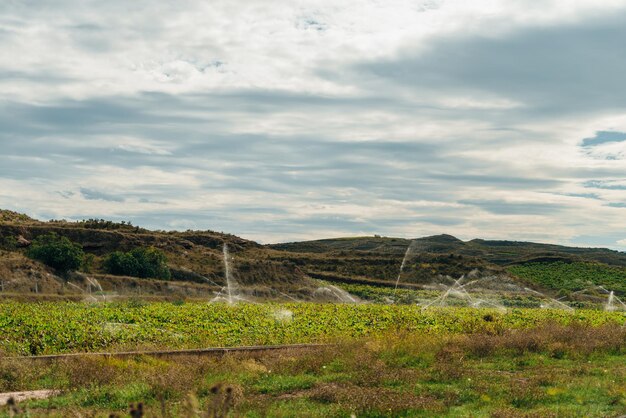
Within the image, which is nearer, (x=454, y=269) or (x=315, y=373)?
(x=315, y=373)

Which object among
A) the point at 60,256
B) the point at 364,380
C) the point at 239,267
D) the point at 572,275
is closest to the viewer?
the point at 364,380

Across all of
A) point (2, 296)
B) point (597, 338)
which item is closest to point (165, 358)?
point (597, 338)

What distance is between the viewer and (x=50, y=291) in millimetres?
A: 51000

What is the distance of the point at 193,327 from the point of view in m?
25.5

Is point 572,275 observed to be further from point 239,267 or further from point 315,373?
point 315,373

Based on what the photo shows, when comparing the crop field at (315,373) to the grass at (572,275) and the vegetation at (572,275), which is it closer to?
the grass at (572,275)

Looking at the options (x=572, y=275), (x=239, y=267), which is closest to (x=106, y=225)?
(x=239, y=267)

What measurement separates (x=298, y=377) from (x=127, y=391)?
3.84 m

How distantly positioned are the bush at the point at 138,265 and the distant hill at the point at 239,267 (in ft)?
4.92

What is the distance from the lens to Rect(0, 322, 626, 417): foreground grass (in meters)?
11.0

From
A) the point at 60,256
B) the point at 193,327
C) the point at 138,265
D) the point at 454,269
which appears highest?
the point at 60,256

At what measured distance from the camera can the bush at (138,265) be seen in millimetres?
60688

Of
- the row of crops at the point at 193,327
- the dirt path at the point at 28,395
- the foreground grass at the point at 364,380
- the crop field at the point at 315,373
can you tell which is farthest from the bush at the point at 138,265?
the dirt path at the point at 28,395

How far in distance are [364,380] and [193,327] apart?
Answer: 13.3 m
